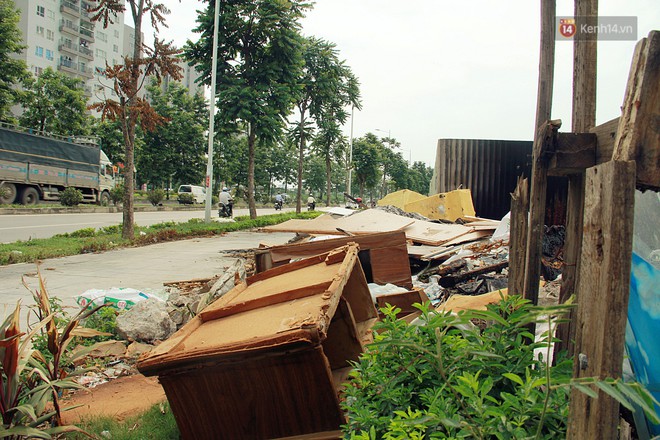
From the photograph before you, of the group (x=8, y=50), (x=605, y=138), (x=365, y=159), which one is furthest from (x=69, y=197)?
(x=365, y=159)

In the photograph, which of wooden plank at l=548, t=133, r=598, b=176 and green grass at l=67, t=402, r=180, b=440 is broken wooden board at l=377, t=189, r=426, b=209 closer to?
green grass at l=67, t=402, r=180, b=440

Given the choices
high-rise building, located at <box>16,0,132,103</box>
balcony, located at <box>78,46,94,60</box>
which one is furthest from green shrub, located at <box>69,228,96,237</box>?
balcony, located at <box>78,46,94,60</box>

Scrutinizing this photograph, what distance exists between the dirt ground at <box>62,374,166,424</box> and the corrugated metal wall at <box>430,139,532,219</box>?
36.1 feet

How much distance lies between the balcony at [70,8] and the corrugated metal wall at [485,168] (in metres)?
56.9

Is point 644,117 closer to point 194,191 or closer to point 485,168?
point 485,168

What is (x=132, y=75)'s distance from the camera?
36.0 ft

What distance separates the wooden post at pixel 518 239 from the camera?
7.95 ft

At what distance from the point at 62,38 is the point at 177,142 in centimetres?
3190

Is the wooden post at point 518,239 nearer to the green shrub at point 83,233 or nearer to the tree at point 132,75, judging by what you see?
the tree at point 132,75

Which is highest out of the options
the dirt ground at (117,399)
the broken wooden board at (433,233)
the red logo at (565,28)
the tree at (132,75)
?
the tree at (132,75)

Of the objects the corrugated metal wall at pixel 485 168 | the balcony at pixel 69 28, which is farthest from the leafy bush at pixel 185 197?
the balcony at pixel 69 28

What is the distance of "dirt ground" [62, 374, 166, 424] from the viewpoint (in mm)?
2912

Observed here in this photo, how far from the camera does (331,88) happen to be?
2458cm

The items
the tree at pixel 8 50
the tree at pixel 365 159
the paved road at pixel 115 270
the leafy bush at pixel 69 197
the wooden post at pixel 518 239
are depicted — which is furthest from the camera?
the tree at pixel 365 159
